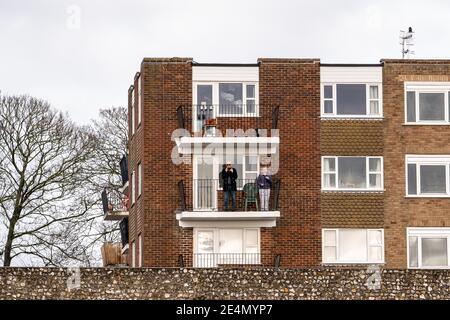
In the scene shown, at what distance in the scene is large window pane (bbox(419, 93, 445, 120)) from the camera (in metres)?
75.3

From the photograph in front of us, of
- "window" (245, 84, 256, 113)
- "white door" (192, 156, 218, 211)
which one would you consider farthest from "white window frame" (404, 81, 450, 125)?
"white door" (192, 156, 218, 211)

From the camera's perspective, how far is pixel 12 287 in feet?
200

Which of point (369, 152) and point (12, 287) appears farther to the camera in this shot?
point (369, 152)

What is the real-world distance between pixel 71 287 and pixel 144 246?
43.6 ft

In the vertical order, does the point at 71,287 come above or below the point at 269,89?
below

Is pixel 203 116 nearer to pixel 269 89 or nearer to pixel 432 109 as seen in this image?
pixel 269 89

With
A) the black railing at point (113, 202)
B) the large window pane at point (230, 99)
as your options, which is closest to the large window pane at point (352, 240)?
the large window pane at point (230, 99)

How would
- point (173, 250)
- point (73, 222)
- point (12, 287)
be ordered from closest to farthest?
point (12, 287)
point (173, 250)
point (73, 222)

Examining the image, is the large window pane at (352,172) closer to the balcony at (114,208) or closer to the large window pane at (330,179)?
the large window pane at (330,179)

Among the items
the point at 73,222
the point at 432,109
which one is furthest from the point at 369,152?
the point at 73,222

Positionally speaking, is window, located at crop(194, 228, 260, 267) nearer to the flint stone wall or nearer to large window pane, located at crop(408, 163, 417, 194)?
large window pane, located at crop(408, 163, 417, 194)

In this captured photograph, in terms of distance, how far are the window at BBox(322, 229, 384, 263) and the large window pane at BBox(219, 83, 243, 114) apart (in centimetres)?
603

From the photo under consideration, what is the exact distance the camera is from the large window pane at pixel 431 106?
247 feet

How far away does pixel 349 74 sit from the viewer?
7506cm
